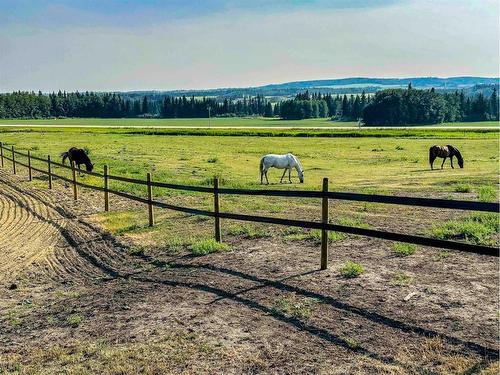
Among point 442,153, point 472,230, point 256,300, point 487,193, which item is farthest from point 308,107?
point 256,300

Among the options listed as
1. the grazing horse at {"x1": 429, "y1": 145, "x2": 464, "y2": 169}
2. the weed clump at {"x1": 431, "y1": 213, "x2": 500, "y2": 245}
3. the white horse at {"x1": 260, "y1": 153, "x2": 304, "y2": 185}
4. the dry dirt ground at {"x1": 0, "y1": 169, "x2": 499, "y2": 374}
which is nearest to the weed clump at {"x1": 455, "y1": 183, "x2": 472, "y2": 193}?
the weed clump at {"x1": 431, "y1": 213, "x2": 500, "y2": 245}

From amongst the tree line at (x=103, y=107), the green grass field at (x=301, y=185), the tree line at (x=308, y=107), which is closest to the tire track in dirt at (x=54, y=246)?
the green grass field at (x=301, y=185)

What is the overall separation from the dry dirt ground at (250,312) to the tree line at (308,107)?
4395 inches

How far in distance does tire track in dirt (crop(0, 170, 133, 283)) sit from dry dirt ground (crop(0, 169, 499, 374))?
0.22 feet

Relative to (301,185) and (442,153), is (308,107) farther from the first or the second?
(301,185)

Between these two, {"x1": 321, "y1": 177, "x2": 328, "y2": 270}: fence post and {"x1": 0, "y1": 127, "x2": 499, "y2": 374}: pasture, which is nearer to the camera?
{"x1": 0, "y1": 127, "x2": 499, "y2": 374}: pasture

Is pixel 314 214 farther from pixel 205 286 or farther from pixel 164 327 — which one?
pixel 164 327

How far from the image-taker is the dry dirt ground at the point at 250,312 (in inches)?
219

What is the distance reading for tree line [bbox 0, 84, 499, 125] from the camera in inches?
4636

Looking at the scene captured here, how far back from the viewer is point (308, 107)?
529ft

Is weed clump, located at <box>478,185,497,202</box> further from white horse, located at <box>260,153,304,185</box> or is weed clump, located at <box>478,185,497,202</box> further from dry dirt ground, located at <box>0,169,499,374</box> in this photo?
white horse, located at <box>260,153,304,185</box>

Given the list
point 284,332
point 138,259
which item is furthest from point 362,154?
point 284,332

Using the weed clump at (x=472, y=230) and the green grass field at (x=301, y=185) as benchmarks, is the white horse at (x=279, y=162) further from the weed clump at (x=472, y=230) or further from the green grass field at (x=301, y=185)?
the weed clump at (x=472, y=230)

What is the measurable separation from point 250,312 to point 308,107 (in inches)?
6208
